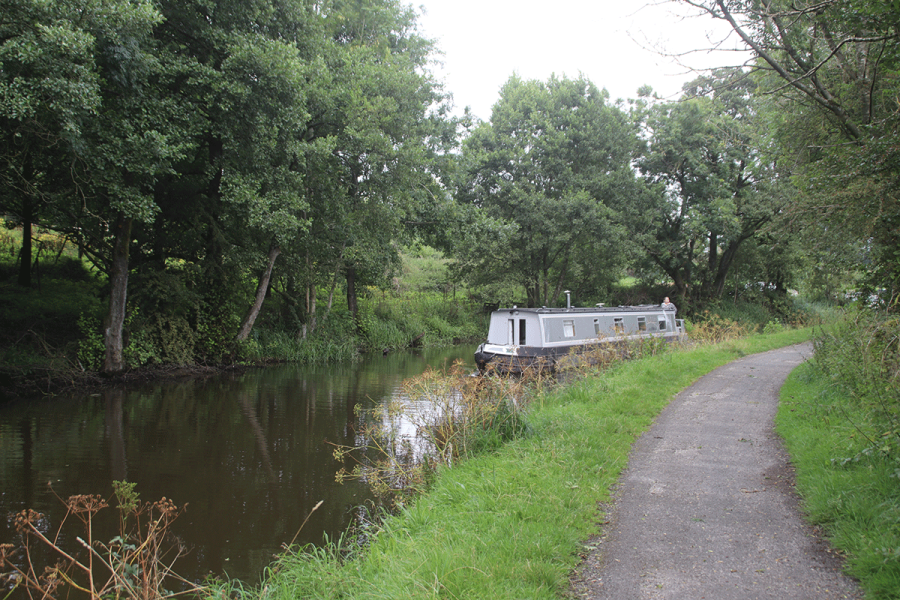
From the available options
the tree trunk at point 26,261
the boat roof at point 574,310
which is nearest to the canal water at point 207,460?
the boat roof at point 574,310

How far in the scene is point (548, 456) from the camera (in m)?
4.83

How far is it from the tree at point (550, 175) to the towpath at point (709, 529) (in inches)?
604

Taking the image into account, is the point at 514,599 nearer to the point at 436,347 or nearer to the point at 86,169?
the point at 86,169

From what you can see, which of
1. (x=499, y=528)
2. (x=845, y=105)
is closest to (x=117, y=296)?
(x=499, y=528)

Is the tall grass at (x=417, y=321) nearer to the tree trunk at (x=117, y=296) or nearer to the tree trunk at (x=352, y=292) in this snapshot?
the tree trunk at (x=352, y=292)

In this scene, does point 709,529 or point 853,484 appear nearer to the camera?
point 709,529

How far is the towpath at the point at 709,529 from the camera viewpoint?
2.75 m

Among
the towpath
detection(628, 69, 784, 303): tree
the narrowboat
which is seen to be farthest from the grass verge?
detection(628, 69, 784, 303): tree

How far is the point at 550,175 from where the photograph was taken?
2158 centimetres

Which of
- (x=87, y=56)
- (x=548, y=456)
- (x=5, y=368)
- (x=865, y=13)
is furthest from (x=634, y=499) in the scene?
(x=5, y=368)

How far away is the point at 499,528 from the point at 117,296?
10.9 meters

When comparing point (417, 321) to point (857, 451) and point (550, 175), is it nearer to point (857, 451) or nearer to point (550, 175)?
point (550, 175)

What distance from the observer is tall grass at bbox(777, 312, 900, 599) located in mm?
2837

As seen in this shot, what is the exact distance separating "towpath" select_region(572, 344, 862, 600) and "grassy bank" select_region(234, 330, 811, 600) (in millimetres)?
192
